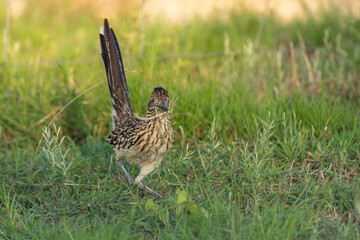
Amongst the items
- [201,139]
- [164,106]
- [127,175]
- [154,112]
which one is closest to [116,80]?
[154,112]

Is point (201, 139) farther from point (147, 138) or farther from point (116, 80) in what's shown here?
point (147, 138)

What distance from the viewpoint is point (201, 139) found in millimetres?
5578

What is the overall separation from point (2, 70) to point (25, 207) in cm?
310

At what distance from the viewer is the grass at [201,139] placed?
3.68m

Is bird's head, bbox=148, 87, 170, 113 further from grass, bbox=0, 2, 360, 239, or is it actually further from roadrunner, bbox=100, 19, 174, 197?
grass, bbox=0, 2, 360, 239

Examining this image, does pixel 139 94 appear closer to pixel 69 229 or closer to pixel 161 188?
pixel 161 188

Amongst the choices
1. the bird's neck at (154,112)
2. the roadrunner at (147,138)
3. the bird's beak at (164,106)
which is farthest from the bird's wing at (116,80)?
the bird's beak at (164,106)

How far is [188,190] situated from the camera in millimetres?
4277

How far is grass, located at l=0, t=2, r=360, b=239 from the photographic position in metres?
3.68

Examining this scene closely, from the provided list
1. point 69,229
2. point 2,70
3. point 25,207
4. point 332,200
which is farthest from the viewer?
point 2,70

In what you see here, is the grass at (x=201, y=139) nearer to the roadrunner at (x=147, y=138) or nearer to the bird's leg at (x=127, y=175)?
the bird's leg at (x=127, y=175)

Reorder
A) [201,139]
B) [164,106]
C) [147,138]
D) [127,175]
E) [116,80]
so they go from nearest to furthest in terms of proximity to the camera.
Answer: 1. [164,106]
2. [147,138]
3. [127,175]
4. [116,80]
5. [201,139]

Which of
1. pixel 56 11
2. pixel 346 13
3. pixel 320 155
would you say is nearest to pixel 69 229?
pixel 320 155

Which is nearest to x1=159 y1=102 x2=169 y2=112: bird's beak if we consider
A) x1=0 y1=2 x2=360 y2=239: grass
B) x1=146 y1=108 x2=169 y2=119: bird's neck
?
x1=146 y1=108 x2=169 y2=119: bird's neck
